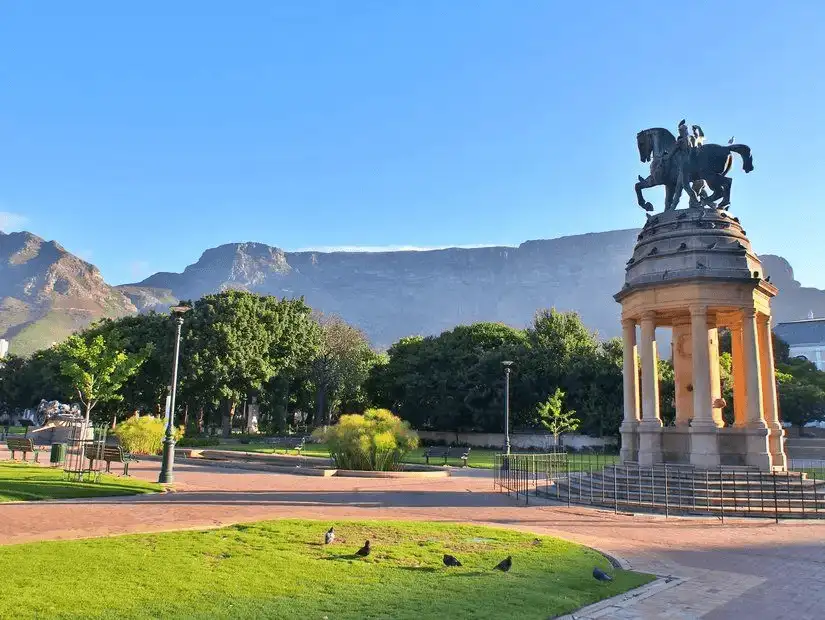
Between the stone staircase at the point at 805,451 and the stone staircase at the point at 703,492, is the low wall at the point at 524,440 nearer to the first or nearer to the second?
the stone staircase at the point at 805,451

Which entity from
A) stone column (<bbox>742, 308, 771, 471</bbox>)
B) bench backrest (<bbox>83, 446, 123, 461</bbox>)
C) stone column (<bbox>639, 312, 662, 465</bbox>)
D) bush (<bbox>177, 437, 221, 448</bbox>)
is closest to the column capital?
stone column (<bbox>742, 308, 771, 471</bbox>)

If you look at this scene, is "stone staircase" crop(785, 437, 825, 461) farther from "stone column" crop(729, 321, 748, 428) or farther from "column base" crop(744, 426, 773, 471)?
"column base" crop(744, 426, 773, 471)

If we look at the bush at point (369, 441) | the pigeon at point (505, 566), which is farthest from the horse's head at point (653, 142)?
the pigeon at point (505, 566)

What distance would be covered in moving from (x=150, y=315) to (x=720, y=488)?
55.2 m

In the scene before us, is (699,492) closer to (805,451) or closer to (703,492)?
(703,492)

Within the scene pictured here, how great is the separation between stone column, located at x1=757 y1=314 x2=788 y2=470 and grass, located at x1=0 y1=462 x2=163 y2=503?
1991 centimetres

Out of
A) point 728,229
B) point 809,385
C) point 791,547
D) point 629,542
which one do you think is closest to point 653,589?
point 629,542

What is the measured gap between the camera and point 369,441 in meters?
25.4

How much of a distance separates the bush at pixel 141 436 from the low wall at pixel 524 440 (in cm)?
2604

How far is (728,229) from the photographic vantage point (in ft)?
71.8

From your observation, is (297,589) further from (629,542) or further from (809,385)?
(809,385)

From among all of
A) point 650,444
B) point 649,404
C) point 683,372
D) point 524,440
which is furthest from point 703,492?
point 524,440

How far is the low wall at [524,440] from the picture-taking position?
176 feet

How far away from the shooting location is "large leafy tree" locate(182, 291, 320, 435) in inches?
2122
